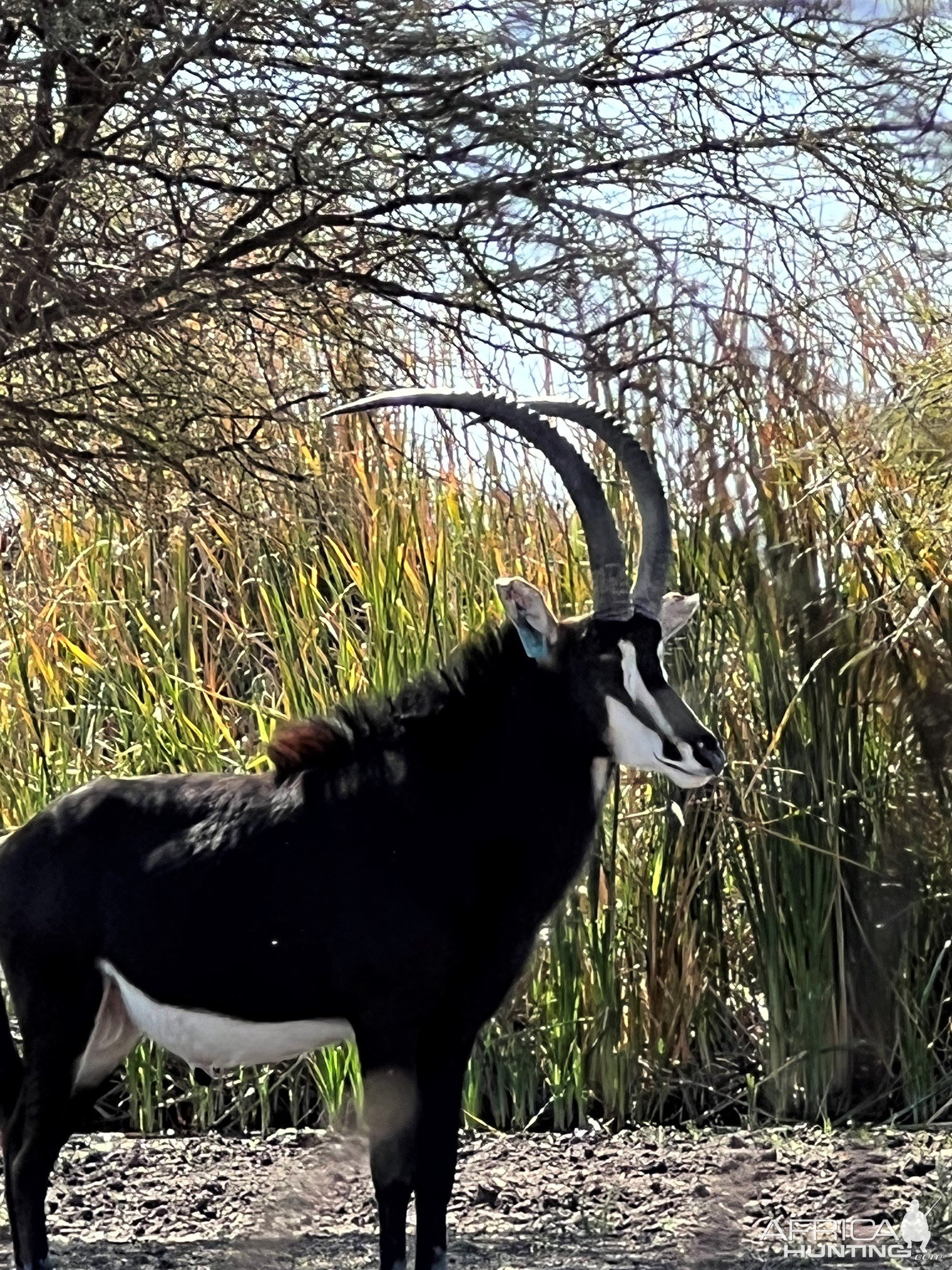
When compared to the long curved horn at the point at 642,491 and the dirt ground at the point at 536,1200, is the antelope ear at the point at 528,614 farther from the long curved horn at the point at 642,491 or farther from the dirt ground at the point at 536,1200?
the dirt ground at the point at 536,1200

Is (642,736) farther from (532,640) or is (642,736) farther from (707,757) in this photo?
(532,640)

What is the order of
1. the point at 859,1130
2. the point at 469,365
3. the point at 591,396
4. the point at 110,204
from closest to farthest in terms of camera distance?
the point at 110,204, the point at 469,365, the point at 859,1130, the point at 591,396

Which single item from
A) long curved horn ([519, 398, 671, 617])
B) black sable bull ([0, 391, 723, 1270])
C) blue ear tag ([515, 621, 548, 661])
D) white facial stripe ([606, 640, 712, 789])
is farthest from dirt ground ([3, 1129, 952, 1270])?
long curved horn ([519, 398, 671, 617])

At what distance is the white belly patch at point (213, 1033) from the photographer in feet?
16.5

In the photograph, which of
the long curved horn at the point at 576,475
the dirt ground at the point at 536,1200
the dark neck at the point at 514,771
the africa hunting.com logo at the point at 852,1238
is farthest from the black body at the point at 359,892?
the africa hunting.com logo at the point at 852,1238

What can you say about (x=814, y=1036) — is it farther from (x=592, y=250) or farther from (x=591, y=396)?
(x=592, y=250)

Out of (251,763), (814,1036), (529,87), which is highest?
(529,87)

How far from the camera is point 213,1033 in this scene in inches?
200

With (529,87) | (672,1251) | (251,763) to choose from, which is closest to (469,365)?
(529,87)

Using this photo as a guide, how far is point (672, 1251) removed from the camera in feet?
18.3

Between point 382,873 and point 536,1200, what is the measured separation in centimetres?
184

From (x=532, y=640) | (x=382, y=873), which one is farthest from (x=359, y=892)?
(x=532, y=640)

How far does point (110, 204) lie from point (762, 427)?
293 centimetres

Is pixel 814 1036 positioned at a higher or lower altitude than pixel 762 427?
lower
